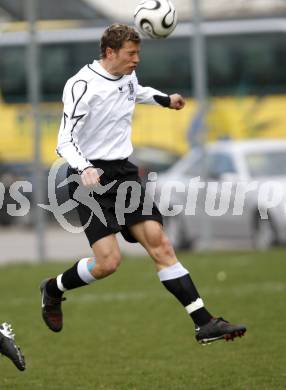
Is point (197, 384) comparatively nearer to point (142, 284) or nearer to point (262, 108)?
point (142, 284)

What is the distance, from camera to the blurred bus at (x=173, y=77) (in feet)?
97.0

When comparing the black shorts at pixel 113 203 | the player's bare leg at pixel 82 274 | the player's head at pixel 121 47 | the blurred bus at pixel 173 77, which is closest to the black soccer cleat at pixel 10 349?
the player's bare leg at pixel 82 274

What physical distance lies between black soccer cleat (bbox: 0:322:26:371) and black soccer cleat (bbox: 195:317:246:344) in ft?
3.91

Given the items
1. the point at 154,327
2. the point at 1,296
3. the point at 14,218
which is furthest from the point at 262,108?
the point at 154,327

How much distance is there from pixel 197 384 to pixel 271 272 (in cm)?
704

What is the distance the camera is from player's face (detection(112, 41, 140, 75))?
27.1ft

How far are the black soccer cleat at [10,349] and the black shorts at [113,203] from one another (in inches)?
34.4

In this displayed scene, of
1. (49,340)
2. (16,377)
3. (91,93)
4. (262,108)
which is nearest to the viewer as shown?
(91,93)

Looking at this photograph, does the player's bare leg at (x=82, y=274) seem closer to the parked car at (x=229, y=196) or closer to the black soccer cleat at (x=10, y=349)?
the black soccer cleat at (x=10, y=349)

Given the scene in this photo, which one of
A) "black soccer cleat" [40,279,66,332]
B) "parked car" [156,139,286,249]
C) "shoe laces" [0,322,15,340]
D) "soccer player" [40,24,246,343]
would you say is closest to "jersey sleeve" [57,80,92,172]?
"soccer player" [40,24,246,343]

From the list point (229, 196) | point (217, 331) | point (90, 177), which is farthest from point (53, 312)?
point (229, 196)

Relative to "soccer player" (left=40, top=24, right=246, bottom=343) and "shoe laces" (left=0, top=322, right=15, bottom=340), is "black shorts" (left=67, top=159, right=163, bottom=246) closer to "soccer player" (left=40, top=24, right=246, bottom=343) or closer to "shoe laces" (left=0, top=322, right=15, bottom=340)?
"soccer player" (left=40, top=24, right=246, bottom=343)

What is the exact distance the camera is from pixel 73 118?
26.6 ft

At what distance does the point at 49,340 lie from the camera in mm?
10672
